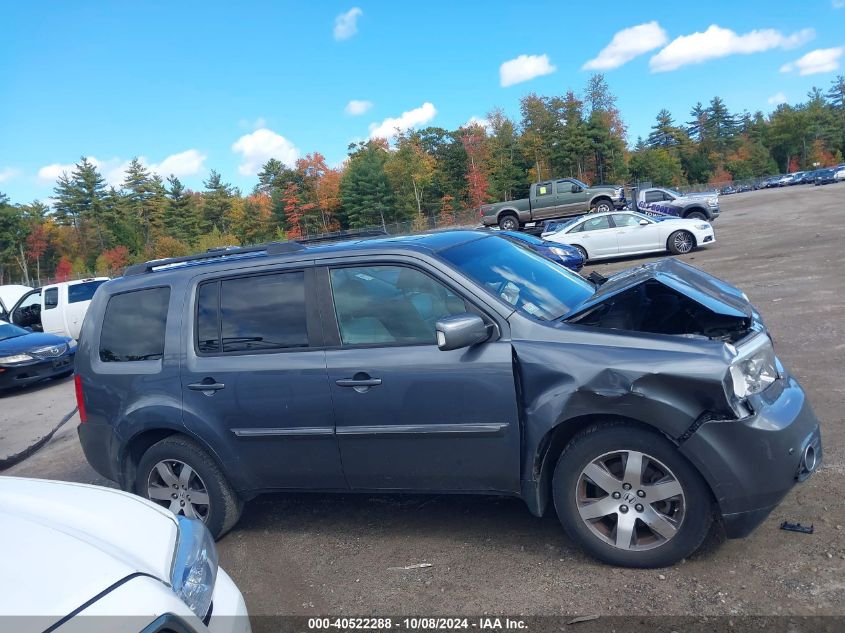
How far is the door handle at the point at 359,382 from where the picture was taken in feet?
12.4

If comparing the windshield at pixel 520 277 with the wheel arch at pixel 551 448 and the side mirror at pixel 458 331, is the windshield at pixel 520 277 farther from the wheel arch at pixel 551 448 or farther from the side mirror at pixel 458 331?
the wheel arch at pixel 551 448

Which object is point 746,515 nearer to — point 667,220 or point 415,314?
point 415,314

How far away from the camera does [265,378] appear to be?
4066 mm

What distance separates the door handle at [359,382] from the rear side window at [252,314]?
0.38 meters

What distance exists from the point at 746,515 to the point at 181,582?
256cm

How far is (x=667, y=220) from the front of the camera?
61.9 feet

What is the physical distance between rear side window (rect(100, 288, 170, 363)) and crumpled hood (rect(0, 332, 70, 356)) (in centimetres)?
877

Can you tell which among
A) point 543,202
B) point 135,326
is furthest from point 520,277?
point 543,202

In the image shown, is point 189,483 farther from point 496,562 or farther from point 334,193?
point 334,193

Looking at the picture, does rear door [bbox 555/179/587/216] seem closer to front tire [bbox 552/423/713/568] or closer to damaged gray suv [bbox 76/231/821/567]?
damaged gray suv [bbox 76/231/821/567]

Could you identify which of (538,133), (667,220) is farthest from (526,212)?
(538,133)

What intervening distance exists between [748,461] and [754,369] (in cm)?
49


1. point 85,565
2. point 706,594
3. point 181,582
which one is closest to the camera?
point 85,565

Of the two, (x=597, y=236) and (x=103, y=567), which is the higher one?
(x=597, y=236)
